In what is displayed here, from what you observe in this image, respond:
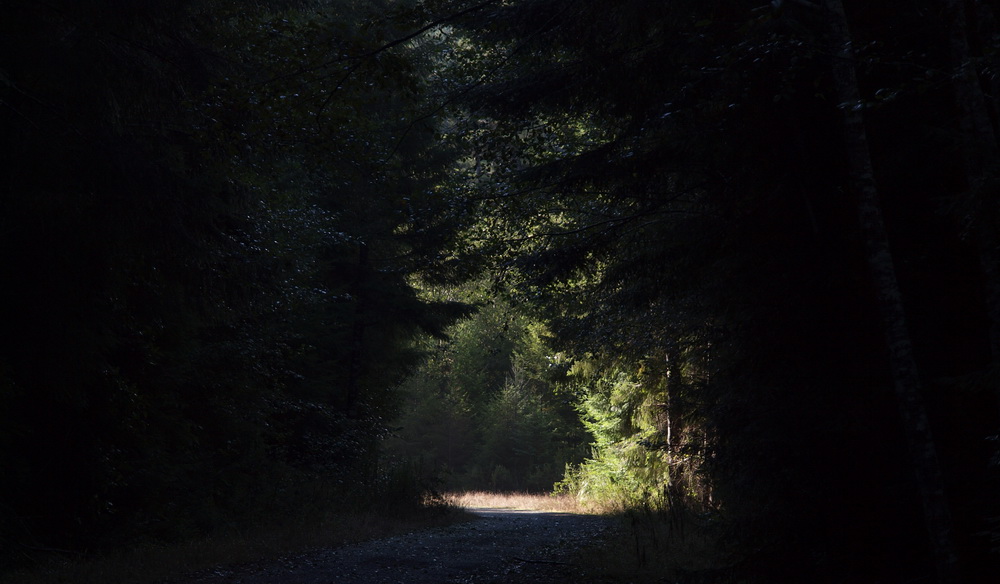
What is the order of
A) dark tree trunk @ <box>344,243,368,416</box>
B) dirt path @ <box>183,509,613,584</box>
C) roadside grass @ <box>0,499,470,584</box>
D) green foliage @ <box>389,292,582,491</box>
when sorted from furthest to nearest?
green foliage @ <box>389,292,582,491</box> → dark tree trunk @ <box>344,243,368,416</box> → dirt path @ <box>183,509,613,584</box> → roadside grass @ <box>0,499,470,584</box>

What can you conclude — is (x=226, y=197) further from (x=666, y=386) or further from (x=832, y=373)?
(x=666, y=386)

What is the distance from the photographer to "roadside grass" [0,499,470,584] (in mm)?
8164

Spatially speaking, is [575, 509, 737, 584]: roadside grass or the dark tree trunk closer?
[575, 509, 737, 584]: roadside grass

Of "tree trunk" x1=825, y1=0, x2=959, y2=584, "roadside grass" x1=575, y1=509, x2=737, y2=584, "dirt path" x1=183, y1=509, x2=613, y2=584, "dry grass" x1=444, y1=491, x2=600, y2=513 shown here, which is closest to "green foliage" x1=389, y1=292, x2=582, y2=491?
"dry grass" x1=444, y1=491, x2=600, y2=513

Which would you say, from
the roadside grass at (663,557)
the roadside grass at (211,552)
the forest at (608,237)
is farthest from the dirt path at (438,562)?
the forest at (608,237)

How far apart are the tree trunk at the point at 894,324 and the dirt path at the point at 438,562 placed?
4.38 m

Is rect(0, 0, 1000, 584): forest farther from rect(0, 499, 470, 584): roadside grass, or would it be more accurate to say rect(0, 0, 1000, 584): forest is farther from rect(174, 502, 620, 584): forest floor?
rect(174, 502, 620, 584): forest floor

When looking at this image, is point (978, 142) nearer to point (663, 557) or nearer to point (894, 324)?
point (894, 324)

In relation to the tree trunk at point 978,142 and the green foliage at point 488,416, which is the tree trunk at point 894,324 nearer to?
the tree trunk at point 978,142

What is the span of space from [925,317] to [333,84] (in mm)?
6233

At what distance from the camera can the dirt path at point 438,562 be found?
8516 millimetres

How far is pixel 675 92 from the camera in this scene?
787cm

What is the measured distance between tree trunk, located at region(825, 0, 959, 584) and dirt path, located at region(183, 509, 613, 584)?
438cm

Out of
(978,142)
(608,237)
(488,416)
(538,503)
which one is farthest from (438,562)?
(488,416)
